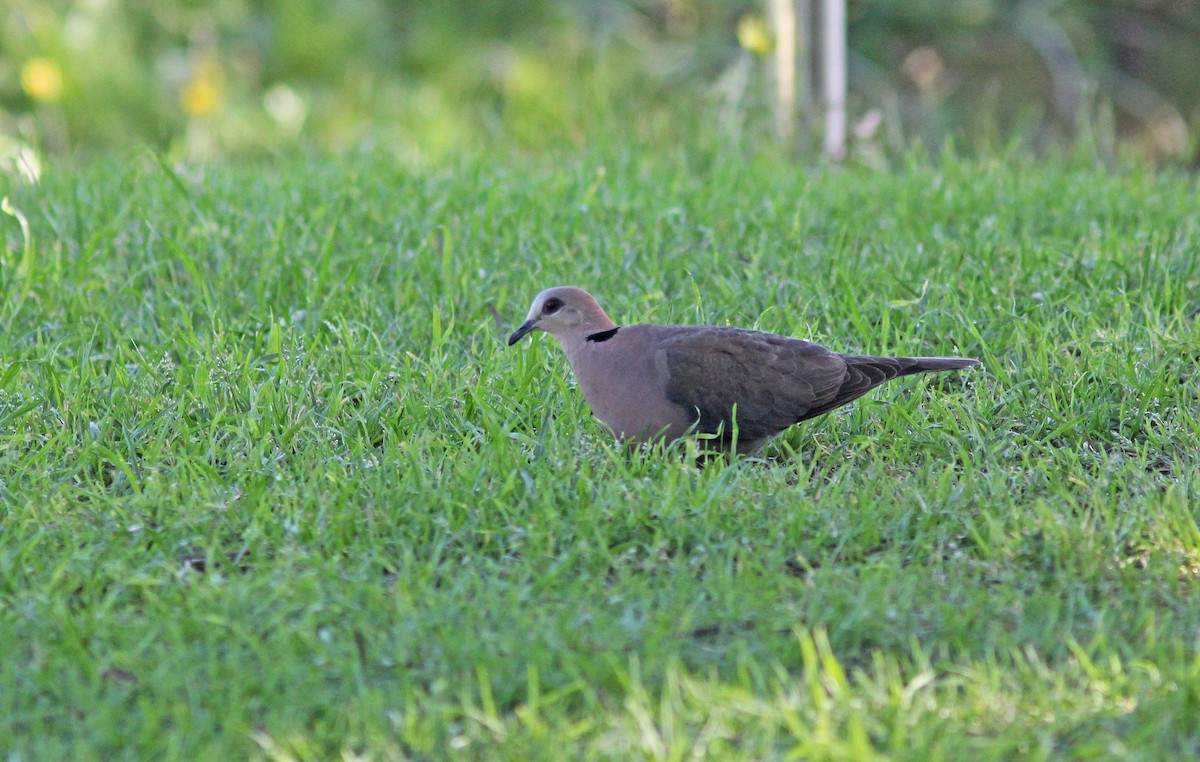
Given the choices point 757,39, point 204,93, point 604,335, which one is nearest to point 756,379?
point 604,335

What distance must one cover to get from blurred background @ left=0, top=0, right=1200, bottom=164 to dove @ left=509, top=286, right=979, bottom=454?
4208 mm

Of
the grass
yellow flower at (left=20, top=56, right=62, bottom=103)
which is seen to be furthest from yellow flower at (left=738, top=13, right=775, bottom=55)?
yellow flower at (left=20, top=56, right=62, bottom=103)

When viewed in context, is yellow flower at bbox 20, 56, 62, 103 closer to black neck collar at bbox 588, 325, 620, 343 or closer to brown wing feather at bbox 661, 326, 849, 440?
black neck collar at bbox 588, 325, 620, 343

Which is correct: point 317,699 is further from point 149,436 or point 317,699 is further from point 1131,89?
point 1131,89

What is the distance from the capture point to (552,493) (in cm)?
357

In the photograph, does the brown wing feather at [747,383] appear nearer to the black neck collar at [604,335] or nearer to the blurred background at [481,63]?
the black neck collar at [604,335]

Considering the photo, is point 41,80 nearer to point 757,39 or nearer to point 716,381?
point 757,39

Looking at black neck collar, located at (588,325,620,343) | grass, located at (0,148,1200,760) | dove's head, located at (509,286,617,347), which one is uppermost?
dove's head, located at (509,286,617,347)

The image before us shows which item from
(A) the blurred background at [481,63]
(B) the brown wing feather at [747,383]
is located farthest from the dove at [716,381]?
(A) the blurred background at [481,63]

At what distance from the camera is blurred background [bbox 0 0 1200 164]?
9148mm

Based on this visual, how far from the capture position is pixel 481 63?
1112 centimetres

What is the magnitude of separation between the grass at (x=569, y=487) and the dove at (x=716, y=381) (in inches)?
5.3

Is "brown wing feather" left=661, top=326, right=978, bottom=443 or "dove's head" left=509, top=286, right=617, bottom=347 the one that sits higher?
"dove's head" left=509, top=286, right=617, bottom=347

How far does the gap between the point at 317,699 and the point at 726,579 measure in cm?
97
